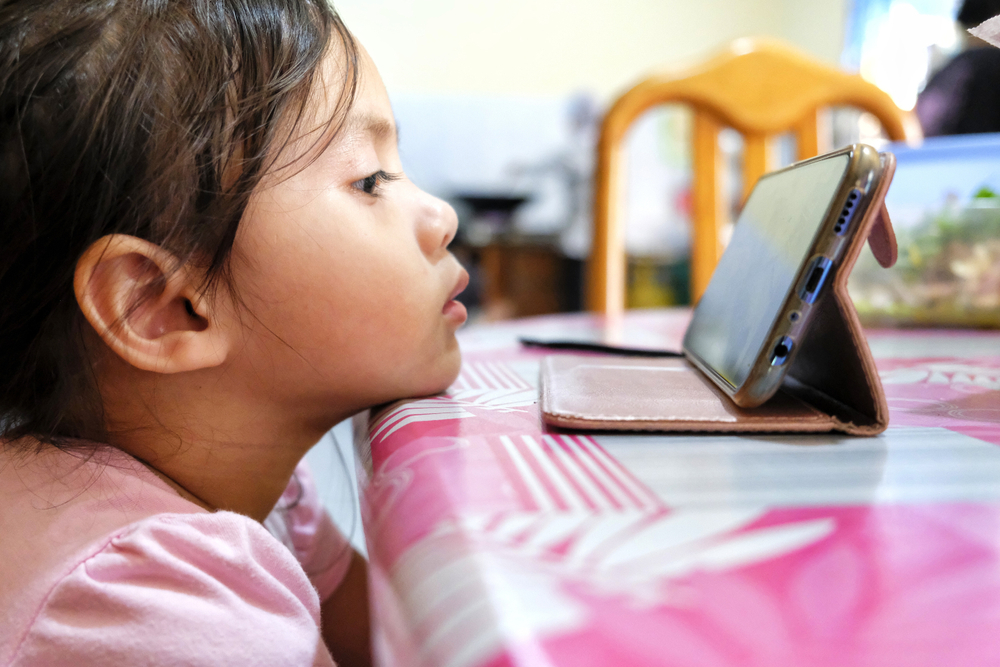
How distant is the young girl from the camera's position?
0.37 meters

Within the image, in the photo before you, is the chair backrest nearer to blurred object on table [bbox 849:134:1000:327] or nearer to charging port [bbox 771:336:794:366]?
blurred object on table [bbox 849:134:1000:327]

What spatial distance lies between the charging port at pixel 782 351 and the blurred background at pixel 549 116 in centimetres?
212

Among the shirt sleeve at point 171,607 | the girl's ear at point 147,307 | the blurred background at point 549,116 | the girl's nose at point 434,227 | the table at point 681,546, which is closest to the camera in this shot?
the table at point 681,546

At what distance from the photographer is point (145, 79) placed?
1.44ft

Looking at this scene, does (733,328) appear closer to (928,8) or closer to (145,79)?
(145,79)

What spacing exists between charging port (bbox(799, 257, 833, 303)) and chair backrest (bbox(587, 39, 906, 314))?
0.87 meters

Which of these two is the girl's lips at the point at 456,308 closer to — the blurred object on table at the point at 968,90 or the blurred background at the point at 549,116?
the blurred object on table at the point at 968,90

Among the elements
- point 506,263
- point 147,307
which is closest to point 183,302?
point 147,307

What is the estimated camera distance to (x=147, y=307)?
0.47 m

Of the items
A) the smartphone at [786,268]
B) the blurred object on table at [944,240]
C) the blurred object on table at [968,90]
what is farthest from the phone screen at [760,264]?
the blurred object on table at [968,90]

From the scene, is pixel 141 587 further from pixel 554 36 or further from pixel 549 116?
pixel 554 36

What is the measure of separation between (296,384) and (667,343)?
404 mm

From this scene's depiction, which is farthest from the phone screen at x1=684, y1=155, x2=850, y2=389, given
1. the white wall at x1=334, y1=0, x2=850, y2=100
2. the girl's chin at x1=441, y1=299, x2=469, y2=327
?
the white wall at x1=334, y1=0, x2=850, y2=100

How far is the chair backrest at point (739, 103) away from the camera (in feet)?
4.09
